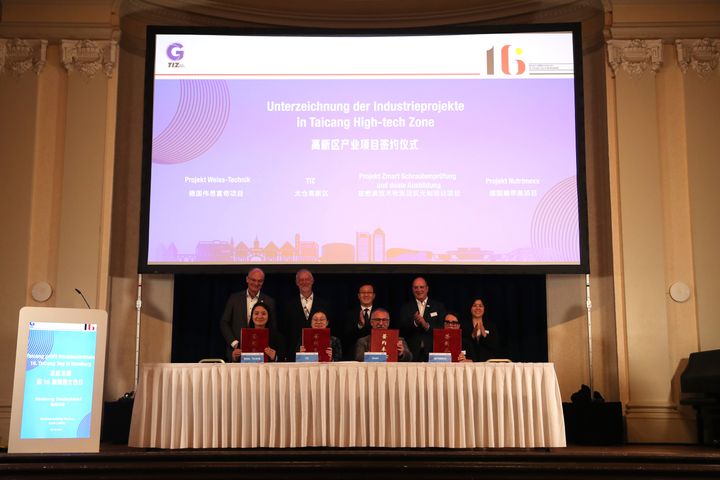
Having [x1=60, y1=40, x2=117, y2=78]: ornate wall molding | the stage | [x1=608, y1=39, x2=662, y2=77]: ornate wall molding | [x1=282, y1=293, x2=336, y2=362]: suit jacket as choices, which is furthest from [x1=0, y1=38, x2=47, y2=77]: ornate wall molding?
[x1=608, y1=39, x2=662, y2=77]: ornate wall molding

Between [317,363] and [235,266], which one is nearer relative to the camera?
[317,363]

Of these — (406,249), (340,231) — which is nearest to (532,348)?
(406,249)

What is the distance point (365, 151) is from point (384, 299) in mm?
1382

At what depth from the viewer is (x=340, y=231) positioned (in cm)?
789

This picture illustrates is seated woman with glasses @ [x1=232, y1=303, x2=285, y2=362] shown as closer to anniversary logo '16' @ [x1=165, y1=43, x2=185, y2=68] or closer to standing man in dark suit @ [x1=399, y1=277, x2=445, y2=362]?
standing man in dark suit @ [x1=399, y1=277, x2=445, y2=362]

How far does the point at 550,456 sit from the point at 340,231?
3.23 meters

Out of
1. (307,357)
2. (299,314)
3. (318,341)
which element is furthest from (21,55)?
(307,357)

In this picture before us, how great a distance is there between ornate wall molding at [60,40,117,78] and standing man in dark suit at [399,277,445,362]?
3396 millimetres

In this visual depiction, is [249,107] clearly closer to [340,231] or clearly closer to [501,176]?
[340,231]

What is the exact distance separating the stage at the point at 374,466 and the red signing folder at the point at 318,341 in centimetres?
86

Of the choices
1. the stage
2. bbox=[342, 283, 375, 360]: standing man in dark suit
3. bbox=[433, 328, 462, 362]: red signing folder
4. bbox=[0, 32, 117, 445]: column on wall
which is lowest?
the stage

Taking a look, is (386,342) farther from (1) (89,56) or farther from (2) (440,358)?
(1) (89,56)

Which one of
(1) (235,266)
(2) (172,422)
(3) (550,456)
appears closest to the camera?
(3) (550,456)

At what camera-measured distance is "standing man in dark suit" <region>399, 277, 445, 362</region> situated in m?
7.26
